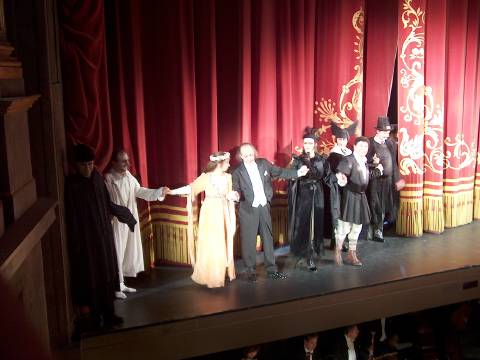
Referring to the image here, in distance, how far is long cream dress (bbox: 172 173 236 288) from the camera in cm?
406

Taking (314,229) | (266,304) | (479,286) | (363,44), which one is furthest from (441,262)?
(363,44)

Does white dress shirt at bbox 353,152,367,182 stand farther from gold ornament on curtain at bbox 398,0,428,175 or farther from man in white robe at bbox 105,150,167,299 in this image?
man in white robe at bbox 105,150,167,299

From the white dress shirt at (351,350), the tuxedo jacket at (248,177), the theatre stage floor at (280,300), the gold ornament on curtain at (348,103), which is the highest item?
the gold ornament on curtain at (348,103)

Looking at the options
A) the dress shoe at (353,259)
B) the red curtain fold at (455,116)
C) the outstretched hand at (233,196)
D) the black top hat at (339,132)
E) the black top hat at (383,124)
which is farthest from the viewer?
the red curtain fold at (455,116)

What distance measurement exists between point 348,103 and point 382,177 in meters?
0.68

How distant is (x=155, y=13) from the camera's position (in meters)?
4.13

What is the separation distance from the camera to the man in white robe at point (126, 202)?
3900mm

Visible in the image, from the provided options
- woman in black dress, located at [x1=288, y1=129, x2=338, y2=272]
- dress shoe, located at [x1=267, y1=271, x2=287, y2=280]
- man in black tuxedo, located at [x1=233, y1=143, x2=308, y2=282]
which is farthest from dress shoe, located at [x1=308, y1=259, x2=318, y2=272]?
man in black tuxedo, located at [x1=233, y1=143, x2=308, y2=282]

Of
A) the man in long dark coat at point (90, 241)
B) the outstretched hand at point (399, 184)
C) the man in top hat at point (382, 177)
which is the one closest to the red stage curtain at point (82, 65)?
the man in long dark coat at point (90, 241)

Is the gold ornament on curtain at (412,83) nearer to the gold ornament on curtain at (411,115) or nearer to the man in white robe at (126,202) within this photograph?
the gold ornament on curtain at (411,115)

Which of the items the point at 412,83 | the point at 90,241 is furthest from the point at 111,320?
the point at 412,83

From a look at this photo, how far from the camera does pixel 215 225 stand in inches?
160

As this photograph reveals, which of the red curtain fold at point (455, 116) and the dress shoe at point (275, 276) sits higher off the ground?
Result: the red curtain fold at point (455, 116)

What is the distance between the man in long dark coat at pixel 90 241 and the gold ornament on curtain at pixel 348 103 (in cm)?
199
